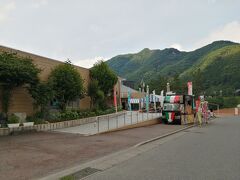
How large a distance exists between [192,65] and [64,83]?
118343 millimetres

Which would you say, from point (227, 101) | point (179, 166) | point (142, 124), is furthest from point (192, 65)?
point (179, 166)

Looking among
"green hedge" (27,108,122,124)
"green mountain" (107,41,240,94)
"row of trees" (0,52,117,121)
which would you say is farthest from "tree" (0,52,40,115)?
"green mountain" (107,41,240,94)

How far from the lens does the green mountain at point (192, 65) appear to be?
104 m

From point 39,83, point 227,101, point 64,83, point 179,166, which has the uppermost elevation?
point 64,83

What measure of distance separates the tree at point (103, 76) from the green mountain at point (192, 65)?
59.2 m

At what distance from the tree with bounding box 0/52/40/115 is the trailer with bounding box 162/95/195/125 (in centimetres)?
1482

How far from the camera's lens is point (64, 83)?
2514 cm

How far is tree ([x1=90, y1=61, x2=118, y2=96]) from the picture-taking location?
113 ft

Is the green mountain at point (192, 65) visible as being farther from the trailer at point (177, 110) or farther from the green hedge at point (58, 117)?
the green hedge at point (58, 117)

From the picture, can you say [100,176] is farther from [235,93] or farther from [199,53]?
[199,53]

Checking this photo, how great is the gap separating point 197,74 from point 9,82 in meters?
75.3

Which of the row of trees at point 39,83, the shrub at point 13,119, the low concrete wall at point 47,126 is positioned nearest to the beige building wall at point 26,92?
the row of trees at point 39,83

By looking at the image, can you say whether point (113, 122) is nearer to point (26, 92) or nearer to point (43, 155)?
point (26, 92)

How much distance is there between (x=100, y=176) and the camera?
816 centimetres
